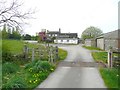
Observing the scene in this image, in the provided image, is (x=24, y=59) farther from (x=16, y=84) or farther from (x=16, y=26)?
(x=16, y=84)

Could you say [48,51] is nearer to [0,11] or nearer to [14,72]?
[0,11]

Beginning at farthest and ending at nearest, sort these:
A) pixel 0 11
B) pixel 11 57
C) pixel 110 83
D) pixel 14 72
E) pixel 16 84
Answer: pixel 11 57 → pixel 0 11 → pixel 14 72 → pixel 110 83 → pixel 16 84

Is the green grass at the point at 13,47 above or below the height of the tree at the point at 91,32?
below

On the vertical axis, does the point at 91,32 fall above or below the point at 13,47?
above

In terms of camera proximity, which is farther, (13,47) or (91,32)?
(91,32)

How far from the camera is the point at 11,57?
25.0 meters

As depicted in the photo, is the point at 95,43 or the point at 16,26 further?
the point at 95,43

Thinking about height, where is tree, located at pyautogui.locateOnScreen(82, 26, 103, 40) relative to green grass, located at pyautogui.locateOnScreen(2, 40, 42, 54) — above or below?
above

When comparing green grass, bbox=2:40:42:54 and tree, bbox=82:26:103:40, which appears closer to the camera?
green grass, bbox=2:40:42:54

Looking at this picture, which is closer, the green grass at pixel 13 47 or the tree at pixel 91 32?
the green grass at pixel 13 47

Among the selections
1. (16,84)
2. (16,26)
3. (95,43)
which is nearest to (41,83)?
(16,84)

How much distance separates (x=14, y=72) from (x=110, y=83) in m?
6.83

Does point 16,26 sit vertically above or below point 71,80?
above

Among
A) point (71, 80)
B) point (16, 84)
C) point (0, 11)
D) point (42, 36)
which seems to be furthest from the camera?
point (42, 36)
